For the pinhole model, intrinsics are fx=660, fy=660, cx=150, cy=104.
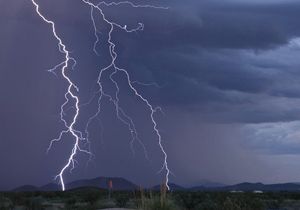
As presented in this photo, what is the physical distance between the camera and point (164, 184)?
20.6 m

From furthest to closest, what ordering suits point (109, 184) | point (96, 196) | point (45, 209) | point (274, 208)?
point (96, 196)
point (274, 208)
point (45, 209)
point (109, 184)

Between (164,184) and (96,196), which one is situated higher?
(96,196)

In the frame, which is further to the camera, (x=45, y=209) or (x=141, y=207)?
(x=45, y=209)

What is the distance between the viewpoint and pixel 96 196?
51.3 meters

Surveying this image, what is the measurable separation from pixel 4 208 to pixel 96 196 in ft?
52.9

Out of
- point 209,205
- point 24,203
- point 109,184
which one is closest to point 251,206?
point 109,184

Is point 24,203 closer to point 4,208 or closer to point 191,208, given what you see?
point 4,208

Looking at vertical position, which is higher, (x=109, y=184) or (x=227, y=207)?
(x=109, y=184)

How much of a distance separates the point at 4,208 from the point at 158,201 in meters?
17.5

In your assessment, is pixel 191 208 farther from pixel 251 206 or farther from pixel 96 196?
pixel 251 206

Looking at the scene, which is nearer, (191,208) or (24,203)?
(191,208)

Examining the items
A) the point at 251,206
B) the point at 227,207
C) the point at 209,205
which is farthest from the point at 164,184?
the point at 209,205

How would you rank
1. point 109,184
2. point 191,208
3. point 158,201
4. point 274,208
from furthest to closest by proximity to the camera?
point 274,208
point 191,208
point 109,184
point 158,201

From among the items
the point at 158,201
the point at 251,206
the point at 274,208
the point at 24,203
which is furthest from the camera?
the point at 274,208
